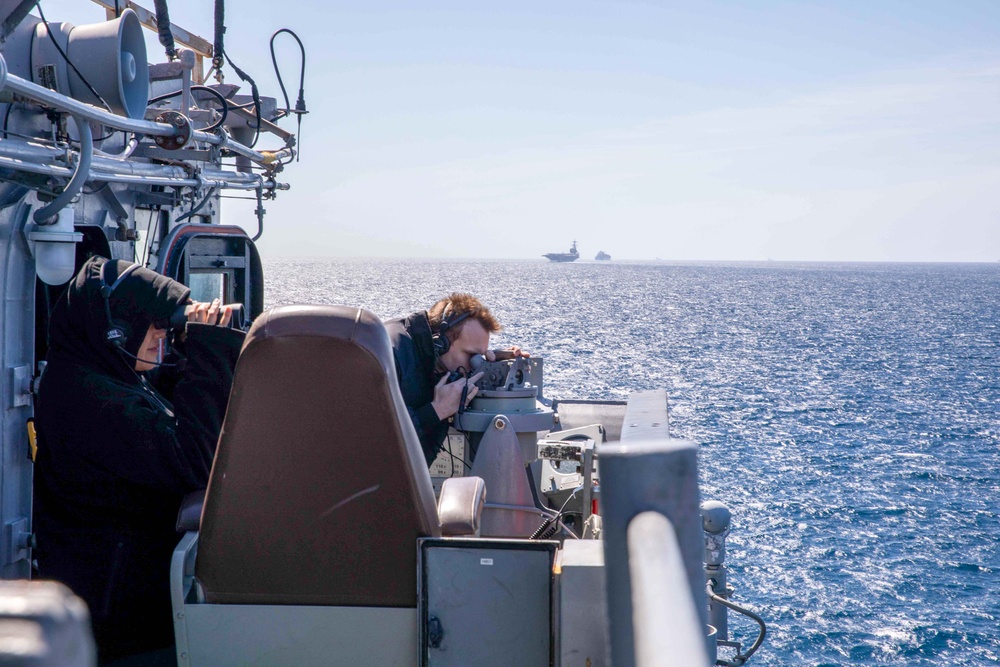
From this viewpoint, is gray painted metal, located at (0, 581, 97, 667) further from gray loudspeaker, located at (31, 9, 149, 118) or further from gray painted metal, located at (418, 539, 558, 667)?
gray loudspeaker, located at (31, 9, 149, 118)

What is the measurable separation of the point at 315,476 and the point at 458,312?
2624 mm

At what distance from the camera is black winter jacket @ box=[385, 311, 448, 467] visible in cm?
478

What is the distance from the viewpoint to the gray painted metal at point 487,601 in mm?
2557

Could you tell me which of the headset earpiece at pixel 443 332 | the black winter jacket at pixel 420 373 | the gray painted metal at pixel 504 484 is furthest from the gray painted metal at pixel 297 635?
the headset earpiece at pixel 443 332

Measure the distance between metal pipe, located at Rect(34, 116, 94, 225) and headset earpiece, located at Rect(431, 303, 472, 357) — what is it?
1.94m

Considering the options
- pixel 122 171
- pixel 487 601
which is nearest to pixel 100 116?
pixel 122 171

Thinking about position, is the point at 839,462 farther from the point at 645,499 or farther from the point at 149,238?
the point at 645,499

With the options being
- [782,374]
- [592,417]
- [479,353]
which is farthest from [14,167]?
[782,374]

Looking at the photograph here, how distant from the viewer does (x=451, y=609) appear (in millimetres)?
2586

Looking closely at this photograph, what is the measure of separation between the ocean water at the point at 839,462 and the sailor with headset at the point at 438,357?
32.4 ft

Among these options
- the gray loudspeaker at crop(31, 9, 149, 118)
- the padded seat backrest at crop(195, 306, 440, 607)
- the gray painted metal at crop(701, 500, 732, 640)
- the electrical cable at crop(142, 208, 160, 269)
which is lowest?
the gray painted metal at crop(701, 500, 732, 640)

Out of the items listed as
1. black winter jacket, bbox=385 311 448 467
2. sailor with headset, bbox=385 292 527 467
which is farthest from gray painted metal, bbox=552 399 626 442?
black winter jacket, bbox=385 311 448 467

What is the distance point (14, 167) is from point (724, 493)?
19.6m

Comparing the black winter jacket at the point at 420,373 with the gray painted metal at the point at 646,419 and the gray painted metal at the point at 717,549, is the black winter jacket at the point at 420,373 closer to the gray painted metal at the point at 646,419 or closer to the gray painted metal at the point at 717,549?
the gray painted metal at the point at 646,419
